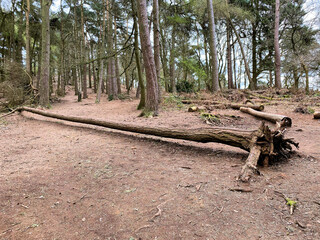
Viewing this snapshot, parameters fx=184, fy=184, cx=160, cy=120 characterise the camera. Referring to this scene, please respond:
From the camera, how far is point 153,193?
2264 mm

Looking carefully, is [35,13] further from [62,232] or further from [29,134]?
[62,232]

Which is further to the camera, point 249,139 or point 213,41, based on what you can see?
point 213,41

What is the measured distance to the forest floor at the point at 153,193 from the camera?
166cm

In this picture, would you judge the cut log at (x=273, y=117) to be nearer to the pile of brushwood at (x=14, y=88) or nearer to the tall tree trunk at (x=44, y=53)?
the tall tree trunk at (x=44, y=53)

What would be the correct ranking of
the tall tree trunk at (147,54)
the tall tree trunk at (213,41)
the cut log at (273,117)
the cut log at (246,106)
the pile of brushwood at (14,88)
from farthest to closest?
the tall tree trunk at (213,41) → the pile of brushwood at (14,88) → the cut log at (246,106) → the tall tree trunk at (147,54) → the cut log at (273,117)

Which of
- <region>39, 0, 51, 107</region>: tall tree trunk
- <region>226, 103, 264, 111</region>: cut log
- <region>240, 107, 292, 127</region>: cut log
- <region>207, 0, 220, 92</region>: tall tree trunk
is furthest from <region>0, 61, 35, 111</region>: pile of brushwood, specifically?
<region>207, 0, 220, 92</region>: tall tree trunk

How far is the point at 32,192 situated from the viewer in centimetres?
231

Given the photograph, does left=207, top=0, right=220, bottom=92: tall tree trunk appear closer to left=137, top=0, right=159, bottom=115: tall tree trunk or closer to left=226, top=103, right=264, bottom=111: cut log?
left=226, top=103, right=264, bottom=111: cut log

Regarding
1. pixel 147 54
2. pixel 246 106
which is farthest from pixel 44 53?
pixel 246 106

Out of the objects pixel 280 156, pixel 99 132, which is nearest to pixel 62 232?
pixel 280 156

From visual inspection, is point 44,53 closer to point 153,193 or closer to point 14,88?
point 14,88

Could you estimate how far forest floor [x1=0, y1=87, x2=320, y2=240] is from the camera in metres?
1.66

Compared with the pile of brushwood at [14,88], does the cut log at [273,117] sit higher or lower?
lower

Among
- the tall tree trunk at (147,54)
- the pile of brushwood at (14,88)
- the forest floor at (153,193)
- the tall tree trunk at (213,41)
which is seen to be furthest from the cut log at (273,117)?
the pile of brushwood at (14,88)
